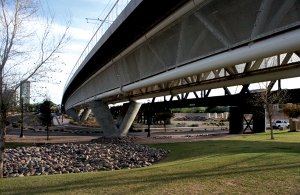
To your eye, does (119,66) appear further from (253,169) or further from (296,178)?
(296,178)

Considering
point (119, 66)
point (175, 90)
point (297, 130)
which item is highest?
point (119, 66)

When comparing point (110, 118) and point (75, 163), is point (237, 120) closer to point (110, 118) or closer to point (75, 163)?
point (110, 118)

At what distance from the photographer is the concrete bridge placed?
6914 mm

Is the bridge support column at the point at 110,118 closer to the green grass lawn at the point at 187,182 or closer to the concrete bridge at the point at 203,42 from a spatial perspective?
the concrete bridge at the point at 203,42

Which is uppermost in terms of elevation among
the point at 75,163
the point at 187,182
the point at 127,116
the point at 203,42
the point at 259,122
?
the point at 203,42

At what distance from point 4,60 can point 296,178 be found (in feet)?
30.4

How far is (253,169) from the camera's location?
896cm

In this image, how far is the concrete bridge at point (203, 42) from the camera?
6914 mm

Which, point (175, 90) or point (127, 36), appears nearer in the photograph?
point (127, 36)

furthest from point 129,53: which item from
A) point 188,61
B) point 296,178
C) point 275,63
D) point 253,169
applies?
point 296,178

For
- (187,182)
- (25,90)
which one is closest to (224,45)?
(187,182)

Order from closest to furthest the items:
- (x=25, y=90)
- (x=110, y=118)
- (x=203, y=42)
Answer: (x=203, y=42) < (x=25, y=90) < (x=110, y=118)

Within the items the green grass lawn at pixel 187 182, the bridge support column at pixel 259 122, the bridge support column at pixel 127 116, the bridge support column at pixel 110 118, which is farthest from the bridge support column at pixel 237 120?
the green grass lawn at pixel 187 182

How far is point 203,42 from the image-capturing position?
31.7 feet
